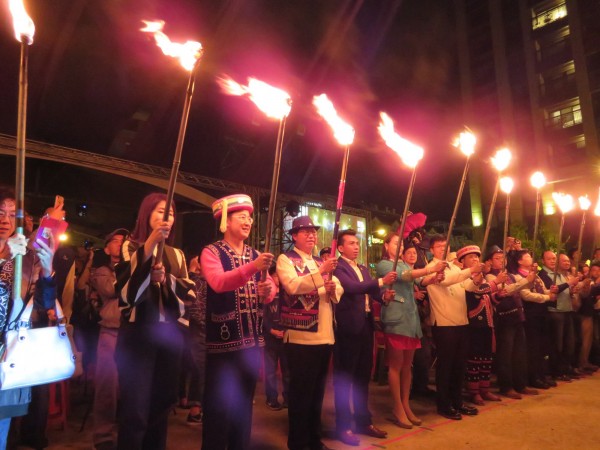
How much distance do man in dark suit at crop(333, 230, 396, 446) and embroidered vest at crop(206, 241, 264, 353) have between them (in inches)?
56.5

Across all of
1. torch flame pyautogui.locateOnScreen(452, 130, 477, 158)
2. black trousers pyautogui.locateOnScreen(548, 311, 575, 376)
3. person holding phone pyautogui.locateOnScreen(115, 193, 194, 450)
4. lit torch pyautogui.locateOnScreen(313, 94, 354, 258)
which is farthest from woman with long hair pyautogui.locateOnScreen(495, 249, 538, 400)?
person holding phone pyautogui.locateOnScreen(115, 193, 194, 450)

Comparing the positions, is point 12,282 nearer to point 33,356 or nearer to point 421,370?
point 33,356

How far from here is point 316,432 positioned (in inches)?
155

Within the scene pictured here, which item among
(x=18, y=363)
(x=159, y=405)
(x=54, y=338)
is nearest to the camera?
(x=18, y=363)

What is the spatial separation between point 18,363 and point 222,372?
1244 millimetres

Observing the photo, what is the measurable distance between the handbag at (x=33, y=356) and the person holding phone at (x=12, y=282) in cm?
8

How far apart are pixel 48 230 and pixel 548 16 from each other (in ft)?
126

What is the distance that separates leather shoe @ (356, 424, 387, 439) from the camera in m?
4.45

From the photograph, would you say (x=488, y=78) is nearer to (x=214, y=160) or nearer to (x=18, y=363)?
(x=214, y=160)

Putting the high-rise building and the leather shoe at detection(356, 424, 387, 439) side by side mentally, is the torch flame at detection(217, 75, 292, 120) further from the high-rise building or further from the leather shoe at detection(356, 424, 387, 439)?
the high-rise building

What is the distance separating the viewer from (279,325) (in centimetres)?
423

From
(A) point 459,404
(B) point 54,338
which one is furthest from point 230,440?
(A) point 459,404

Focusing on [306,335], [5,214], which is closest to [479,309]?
[306,335]

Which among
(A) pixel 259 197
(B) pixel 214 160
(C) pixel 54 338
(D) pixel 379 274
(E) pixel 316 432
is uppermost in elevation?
(B) pixel 214 160
